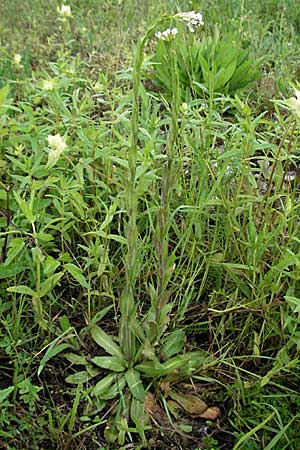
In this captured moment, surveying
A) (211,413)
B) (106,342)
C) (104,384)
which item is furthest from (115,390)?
(211,413)

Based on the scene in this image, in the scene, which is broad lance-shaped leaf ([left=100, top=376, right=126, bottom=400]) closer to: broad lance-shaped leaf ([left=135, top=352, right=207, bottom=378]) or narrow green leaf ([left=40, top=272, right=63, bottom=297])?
broad lance-shaped leaf ([left=135, top=352, right=207, bottom=378])

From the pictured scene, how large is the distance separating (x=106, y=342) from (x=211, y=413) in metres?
0.35

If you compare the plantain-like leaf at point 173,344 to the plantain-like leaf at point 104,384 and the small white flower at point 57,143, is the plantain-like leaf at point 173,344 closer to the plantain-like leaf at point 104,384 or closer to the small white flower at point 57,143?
the plantain-like leaf at point 104,384

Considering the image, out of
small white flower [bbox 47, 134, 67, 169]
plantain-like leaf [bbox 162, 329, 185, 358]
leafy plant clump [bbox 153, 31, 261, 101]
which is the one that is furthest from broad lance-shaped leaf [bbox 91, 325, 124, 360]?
leafy plant clump [bbox 153, 31, 261, 101]

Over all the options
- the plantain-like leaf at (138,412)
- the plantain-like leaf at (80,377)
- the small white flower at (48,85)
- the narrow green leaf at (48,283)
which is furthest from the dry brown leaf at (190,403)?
the small white flower at (48,85)

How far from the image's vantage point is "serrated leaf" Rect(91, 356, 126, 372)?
1.64 metres

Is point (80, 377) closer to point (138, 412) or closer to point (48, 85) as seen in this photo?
point (138, 412)

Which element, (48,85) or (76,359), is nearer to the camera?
(76,359)

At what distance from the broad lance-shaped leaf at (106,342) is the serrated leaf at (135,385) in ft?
0.20

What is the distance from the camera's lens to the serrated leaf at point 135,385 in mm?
1608

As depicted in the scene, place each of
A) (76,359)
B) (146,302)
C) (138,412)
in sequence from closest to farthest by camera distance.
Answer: (138,412), (76,359), (146,302)

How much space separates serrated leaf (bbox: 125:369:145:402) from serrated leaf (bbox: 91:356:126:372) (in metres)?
0.03

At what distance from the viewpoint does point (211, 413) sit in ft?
5.49

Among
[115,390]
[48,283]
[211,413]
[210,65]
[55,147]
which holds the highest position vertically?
[55,147]
